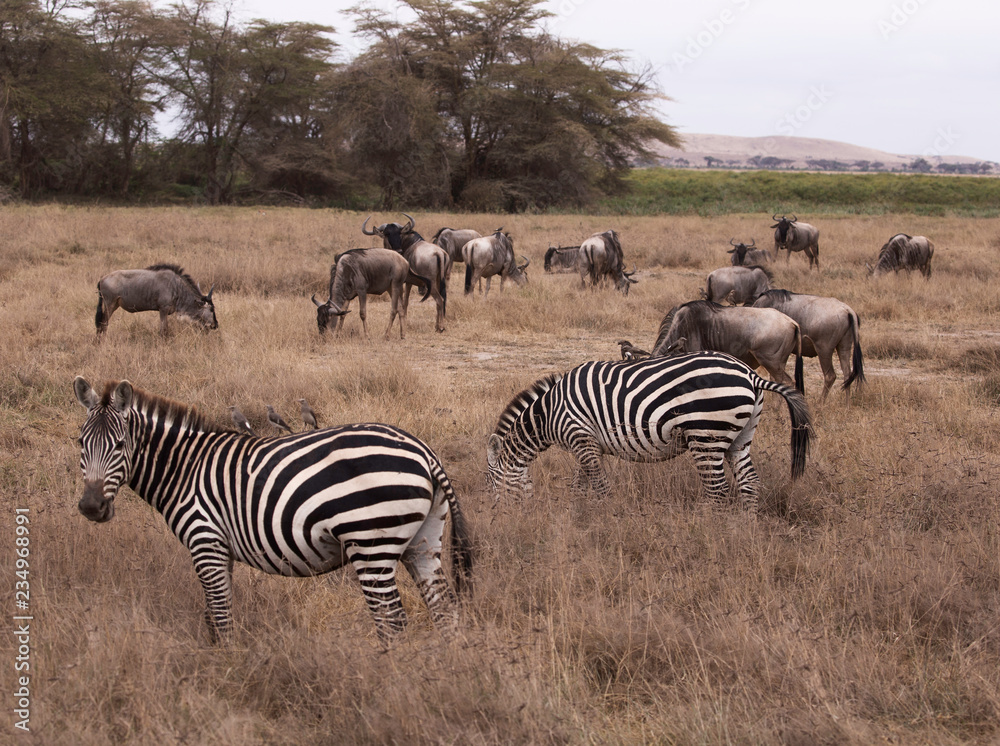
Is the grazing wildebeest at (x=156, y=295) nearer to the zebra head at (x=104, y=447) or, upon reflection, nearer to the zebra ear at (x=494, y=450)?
the zebra ear at (x=494, y=450)

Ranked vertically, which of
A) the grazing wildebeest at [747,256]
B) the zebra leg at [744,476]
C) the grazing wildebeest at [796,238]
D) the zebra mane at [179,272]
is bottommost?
the zebra leg at [744,476]

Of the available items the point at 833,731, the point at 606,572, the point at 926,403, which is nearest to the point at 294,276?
the point at 926,403

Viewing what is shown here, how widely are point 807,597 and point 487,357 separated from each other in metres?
6.22

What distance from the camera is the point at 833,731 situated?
2.52 metres

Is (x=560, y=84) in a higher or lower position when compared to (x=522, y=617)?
higher

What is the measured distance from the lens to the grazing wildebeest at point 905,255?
14.7 m

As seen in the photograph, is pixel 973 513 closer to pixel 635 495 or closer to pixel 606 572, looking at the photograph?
pixel 635 495

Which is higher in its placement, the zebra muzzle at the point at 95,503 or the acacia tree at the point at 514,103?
the acacia tree at the point at 514,103

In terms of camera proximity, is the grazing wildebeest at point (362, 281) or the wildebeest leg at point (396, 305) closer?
the grazing wildebeest at point (362, 281)

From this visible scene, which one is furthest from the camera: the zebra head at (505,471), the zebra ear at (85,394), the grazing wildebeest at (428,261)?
the grazing wildebeest at (428,261)

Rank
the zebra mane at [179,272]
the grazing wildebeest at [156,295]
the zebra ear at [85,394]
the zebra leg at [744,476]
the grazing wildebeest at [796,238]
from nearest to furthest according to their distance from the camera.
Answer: the zebra ear at [85,394] < the zebra leg at [744,476] < the grazing wildebeest at [156,295] < the zebra mane at [179,272] < the grazing wildebeest at [796,238]

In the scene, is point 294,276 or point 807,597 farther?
point 294,276

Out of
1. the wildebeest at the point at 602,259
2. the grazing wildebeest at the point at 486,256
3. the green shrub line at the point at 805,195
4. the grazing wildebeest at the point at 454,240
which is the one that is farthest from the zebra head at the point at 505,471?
the green shrub line at the point at 805,195

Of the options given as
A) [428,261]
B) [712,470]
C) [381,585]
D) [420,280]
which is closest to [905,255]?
[428,261]
